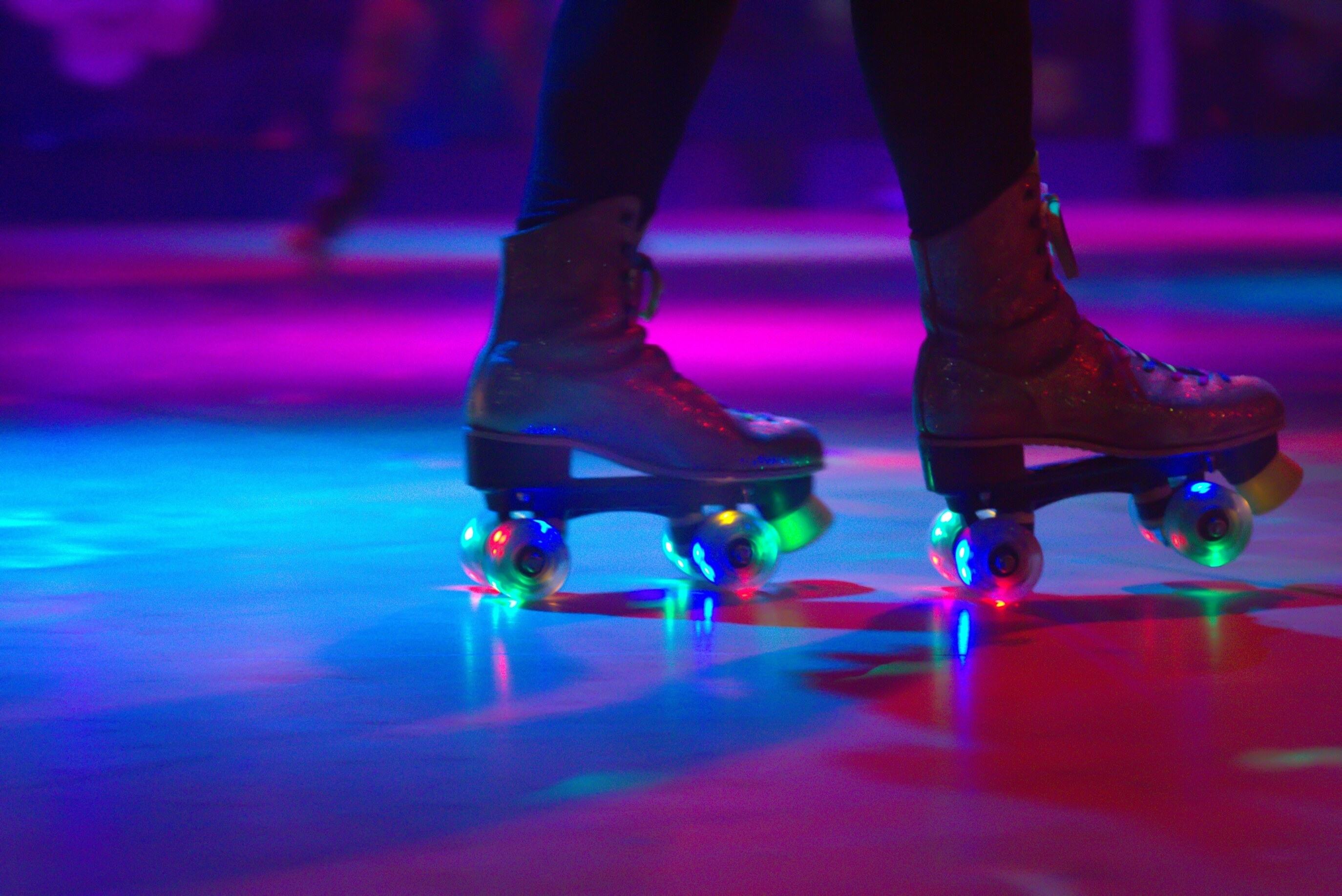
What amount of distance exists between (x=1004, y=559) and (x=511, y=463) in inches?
13.8

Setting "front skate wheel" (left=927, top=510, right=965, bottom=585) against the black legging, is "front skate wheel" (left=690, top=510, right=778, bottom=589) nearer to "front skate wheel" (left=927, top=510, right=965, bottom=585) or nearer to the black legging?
"front skate wheel" (left=927, top=510, right=965, bottom=585)

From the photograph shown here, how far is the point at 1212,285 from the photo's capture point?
197 inches

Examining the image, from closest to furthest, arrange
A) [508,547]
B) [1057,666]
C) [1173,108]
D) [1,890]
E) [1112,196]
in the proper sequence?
[1,890] → [1057,666] → [508,547] → [1112,196] → [1173,108]

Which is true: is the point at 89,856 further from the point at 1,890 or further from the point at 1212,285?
the point at 1212,285

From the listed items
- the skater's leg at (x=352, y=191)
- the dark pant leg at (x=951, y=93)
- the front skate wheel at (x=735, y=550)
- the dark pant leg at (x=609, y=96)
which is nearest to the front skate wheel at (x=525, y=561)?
the front skate wheel at (x=735, y=550)

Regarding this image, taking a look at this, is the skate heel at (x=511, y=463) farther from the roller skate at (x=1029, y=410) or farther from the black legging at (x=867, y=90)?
the roller skate at (x=1029, y=410)

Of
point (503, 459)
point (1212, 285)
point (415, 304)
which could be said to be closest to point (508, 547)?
point (503, 459)

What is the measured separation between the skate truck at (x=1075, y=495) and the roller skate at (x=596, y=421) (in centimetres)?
12

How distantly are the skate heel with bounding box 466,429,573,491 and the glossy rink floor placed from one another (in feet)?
0.27

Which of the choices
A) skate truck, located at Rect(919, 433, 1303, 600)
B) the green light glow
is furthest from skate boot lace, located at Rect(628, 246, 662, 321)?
the green light glow

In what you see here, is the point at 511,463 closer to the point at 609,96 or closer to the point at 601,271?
the point at 601,271

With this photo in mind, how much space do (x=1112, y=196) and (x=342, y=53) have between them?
5314mm

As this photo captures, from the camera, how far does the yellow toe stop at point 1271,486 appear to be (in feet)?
4.54

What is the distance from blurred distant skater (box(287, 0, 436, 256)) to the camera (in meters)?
6.46
